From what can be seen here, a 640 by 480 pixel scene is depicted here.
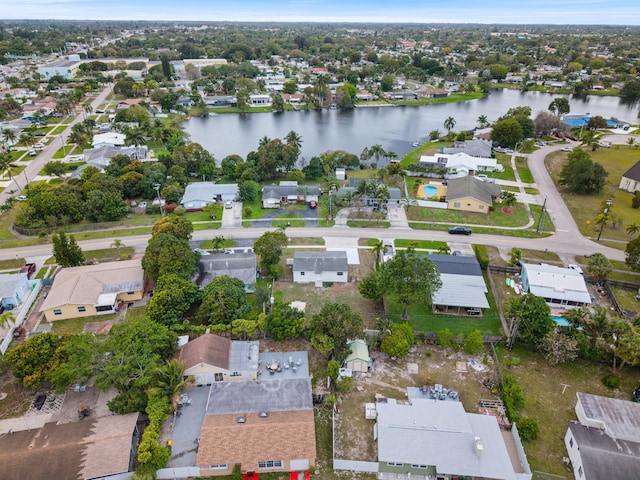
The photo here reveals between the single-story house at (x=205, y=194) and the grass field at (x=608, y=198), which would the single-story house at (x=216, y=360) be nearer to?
the single-story house at (x=205, y=194)

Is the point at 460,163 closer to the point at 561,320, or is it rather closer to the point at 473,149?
the point at 473,149

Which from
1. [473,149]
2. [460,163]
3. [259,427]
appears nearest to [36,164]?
[259,427]

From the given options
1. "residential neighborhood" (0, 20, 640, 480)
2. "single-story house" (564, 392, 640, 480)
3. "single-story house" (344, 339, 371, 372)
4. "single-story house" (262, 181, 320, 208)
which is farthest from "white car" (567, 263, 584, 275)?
"single-story house" (262, 181, 320, 208)

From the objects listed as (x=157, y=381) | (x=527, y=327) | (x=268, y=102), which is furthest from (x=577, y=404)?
(x=268, y=102)

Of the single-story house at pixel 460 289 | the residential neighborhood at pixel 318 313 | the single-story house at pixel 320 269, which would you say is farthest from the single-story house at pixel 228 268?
the single-story house at pixel 460 289

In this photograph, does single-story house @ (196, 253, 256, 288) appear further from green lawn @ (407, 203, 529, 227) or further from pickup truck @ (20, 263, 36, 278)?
green lawn @ (407, 203, 529, 227)
